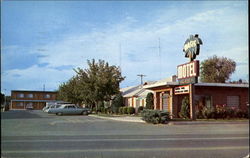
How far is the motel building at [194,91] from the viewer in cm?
2273

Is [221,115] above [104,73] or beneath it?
beneath

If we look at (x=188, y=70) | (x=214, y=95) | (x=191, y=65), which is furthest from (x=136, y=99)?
(x=191, y=65)

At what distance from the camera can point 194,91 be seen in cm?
2350

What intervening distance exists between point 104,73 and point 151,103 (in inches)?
380

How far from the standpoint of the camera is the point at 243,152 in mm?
8867

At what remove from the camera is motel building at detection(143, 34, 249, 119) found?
22734mm

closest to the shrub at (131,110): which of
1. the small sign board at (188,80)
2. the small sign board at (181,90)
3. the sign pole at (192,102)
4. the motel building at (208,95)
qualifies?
the motel building at (208,95)

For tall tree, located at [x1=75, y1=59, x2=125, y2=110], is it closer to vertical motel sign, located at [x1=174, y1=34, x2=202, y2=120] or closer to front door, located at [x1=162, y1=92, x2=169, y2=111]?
front door, located at [x1=162, y1=92, x2=169, y2=111]

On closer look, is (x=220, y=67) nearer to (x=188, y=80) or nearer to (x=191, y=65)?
(x=191, y=65)

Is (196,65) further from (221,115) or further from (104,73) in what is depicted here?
(104,73)

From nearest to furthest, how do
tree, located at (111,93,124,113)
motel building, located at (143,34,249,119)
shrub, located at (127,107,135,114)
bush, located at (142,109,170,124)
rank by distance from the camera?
bush, located at (142,109,170,124) → motel building, located at (143,34,249,119) → shrub, located at (127,107,135,114) → tree, located at (111,93,124,113)

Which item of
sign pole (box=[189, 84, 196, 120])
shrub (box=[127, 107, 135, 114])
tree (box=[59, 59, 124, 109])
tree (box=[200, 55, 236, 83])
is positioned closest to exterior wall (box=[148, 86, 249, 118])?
sign pole (box=[189, 84, 196, 120])

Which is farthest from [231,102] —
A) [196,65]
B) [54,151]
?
[54,151]

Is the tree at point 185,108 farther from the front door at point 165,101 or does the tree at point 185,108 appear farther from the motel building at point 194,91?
the front door at point 165,101
